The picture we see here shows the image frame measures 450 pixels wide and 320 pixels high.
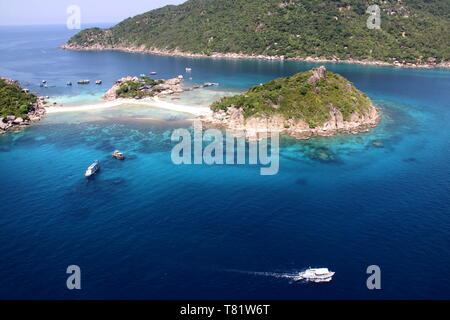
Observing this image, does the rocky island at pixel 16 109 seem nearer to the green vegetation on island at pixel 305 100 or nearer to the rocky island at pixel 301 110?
the rocky island at pixel 301 110

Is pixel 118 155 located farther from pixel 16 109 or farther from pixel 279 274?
pixel 16 109

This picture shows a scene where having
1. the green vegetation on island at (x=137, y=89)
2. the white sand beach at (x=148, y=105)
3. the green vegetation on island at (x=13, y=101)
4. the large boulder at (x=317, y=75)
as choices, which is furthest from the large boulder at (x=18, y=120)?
the large boulder at (x=317, y=75)

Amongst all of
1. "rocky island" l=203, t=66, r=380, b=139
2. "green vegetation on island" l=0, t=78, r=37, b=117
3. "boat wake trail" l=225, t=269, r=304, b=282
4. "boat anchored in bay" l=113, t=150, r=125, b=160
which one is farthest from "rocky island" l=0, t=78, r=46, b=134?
"boat wake trail" l=225, t=269, r=304, b=282

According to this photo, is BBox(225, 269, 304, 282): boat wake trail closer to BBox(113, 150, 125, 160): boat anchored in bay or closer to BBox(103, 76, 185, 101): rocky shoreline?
BBox(113, 150, 125, 160): boat anchored in bay

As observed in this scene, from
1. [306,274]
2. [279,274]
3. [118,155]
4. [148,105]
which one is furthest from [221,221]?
[148,105]

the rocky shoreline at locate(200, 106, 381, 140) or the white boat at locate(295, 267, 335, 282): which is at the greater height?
the rocky shoreline at locate(200, 106, 381, 140)

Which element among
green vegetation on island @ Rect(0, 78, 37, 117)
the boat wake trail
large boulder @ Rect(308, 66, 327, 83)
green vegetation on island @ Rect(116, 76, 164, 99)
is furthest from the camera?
green vegetation on island @ Rect(116, 76, 164, 99)
